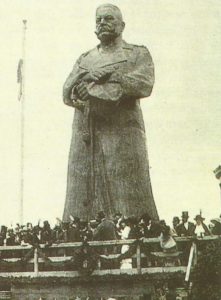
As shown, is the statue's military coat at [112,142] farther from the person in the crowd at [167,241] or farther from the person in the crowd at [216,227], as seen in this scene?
the person in the crowd at [167,241]

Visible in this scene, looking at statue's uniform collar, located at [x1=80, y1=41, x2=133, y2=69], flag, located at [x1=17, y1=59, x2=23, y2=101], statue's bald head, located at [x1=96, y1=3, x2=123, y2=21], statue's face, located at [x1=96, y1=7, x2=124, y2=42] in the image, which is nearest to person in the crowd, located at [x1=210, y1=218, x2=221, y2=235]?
statue's uniform collar, located at [x1=80, y1=41, x2=133, y2=69]

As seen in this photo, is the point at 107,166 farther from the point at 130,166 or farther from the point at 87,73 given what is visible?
the point at 87,73

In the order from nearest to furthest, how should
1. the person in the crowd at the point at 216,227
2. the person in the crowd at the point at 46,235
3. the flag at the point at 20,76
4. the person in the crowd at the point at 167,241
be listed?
1. the person in the crowd at the point at 167,241
2. the person in the crowd at the point at 216,227
3. the person in the crowd at the point at 46,235
4. the flag at the point at 20,76

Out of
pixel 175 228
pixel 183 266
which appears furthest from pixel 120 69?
pixel 183 266

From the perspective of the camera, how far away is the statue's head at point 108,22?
22844mm

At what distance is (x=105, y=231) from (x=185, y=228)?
6.48 feet

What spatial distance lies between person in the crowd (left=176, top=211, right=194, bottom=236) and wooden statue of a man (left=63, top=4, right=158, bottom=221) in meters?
3.64

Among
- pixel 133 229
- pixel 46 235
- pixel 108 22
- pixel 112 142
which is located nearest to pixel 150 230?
pixel 133 229

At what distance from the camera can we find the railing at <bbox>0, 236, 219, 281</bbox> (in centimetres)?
1711

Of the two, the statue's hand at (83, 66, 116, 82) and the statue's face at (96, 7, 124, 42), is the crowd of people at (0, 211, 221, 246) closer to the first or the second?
the statue's hand at (83, 66, 116, 82)

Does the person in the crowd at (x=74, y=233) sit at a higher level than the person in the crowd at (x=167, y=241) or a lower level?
higher

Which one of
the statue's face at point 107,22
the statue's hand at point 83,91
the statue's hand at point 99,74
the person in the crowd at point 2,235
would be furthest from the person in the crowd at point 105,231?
the statue's face at point 107,22

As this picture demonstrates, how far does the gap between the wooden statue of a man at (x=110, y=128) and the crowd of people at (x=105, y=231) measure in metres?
2.38

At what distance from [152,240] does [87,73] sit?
23.0 ft
